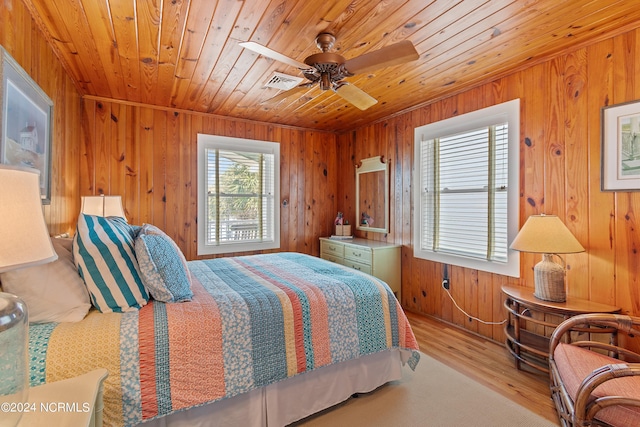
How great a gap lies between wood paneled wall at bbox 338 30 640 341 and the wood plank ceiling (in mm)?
155

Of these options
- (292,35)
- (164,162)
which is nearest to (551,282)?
(292,35)

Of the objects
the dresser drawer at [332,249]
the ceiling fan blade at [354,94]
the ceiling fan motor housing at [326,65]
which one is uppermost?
the ceiling fan motor housing at [326,65]

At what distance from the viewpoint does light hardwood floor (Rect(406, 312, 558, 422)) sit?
201 centimetres

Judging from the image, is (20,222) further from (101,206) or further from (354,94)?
(101,206)

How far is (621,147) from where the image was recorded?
6.67ft

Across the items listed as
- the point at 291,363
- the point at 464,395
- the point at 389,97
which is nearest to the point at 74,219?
the point at 291,363

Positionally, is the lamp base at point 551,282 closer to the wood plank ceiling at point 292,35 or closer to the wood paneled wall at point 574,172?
the wood paneled wall at point 574,172

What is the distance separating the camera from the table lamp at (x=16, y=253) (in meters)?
0.68

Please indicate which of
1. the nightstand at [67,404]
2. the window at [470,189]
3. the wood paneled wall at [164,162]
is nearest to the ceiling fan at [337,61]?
the window at [470,189]

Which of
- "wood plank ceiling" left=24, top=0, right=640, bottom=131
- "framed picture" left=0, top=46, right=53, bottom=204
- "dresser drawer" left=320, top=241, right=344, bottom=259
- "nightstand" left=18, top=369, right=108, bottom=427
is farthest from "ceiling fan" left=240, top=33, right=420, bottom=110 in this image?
"dresser drawer" left=320, top=241, right=344, bottom=259

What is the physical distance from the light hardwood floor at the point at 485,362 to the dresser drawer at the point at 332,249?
4.12 feet

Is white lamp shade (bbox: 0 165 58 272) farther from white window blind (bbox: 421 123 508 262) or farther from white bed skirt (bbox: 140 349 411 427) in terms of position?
white window blind (bbox: 421 123 508 262)

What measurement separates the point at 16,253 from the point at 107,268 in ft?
3.01

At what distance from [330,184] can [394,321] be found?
2.98 meters
